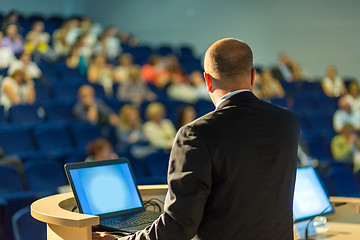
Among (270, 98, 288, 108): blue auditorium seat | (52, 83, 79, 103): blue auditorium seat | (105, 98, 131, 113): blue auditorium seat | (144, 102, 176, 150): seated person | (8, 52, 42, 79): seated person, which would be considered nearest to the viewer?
(144, 102, 176, 150): seated person

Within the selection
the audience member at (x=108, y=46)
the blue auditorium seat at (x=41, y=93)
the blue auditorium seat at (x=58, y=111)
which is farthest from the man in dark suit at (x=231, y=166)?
the audience member at (x=108, y=46)

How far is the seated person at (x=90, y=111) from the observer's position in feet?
19.2

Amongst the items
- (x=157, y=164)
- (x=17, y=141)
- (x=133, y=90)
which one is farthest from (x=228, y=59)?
(x=133, y=90)

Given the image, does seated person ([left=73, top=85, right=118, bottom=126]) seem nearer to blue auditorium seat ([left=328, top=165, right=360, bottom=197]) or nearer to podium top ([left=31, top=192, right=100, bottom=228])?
blue auditorium seat ([left=328, top=165, right=360, bottom=197])

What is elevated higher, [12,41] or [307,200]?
[12,41]

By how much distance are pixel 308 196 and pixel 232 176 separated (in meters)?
1.03

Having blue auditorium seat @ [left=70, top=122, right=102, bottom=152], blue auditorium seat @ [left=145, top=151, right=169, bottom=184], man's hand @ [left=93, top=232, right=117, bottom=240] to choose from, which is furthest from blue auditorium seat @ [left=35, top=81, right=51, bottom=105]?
man's hand @ [left=93, top=232, right=117, bottom=240]

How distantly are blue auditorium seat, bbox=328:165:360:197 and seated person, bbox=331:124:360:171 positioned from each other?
120 centimetres

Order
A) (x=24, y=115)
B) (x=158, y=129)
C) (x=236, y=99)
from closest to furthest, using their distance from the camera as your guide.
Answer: (x=236, y=99) < (x=24, y=115) < (x=158, y=129)

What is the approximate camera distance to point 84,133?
5398 mm

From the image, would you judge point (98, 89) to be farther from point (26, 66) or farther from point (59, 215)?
point (59, 215)

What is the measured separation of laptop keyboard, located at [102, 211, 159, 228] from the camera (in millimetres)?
1753

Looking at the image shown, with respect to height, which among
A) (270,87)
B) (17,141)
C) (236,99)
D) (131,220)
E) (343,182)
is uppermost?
(236,99)

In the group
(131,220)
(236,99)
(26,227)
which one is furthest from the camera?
(26,227)
